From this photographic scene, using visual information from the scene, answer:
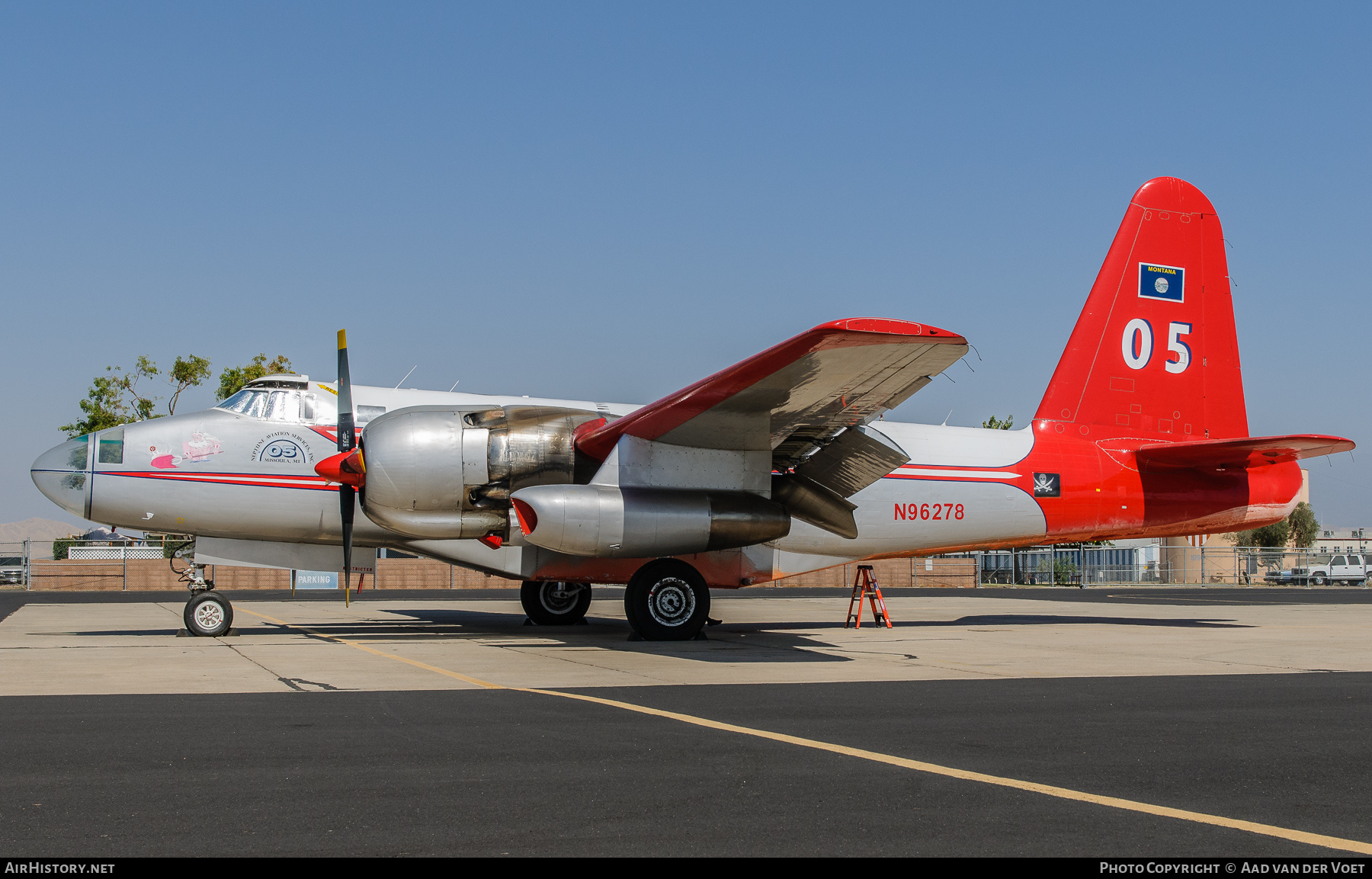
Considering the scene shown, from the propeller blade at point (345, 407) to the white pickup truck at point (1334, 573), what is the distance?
5368 centimetres

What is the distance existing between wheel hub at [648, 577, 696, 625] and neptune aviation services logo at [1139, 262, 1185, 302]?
10638 millimetres

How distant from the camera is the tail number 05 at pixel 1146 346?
20078 millimetres

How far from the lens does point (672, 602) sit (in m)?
15.7

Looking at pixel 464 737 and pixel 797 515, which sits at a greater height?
pixel 797 515

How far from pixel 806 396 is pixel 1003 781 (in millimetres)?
8788

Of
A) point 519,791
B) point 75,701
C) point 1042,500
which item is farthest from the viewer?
point 1042,500

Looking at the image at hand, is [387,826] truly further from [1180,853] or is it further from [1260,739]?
[1260,739]

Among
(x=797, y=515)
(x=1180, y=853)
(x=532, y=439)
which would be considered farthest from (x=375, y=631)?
(x=1180, y=853)

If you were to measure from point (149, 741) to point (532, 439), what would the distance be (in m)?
8.52

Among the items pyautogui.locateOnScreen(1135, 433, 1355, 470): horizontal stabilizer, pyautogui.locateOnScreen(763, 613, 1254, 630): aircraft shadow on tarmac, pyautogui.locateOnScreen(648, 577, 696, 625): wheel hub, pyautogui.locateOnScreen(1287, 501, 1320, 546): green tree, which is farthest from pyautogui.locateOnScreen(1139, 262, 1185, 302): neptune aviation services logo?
pyautogui.locateOnScreen(1287, 501, 1320, 546): green tree

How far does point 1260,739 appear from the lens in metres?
7.47

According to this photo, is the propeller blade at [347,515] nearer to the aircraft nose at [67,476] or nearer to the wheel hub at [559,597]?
the aircraft nose at [67,476]

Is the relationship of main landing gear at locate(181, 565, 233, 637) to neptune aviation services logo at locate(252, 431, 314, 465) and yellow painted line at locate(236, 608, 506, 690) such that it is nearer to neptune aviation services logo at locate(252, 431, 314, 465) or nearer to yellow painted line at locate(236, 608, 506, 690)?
yellow painted line at locate(236, 608, 506, 690)

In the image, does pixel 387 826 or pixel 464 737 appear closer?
pixel 387 826
